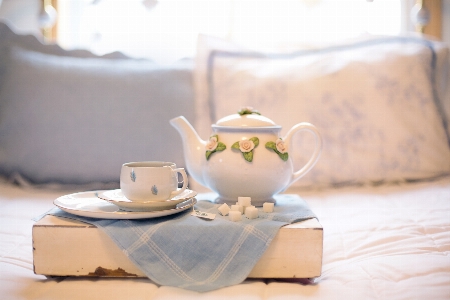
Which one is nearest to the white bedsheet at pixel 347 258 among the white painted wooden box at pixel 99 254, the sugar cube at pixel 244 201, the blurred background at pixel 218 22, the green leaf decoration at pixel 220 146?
the white painted wooden box at pixel 99 254

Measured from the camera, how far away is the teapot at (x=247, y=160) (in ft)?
2.65

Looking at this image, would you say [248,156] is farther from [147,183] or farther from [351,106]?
[351,106]

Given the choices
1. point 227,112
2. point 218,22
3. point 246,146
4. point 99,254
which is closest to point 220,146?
point 246,146

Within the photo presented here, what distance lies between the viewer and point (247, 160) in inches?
31.6

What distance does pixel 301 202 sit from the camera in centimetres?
84

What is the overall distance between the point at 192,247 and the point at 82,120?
0.72 m

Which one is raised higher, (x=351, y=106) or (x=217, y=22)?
(x=217, y=22)

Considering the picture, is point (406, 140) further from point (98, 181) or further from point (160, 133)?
point (98, 181)

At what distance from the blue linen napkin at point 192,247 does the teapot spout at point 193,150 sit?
0.20m

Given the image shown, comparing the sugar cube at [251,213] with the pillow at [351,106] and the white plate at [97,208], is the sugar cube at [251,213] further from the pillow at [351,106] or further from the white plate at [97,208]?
the pillow at [351,106]

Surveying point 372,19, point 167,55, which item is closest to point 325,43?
point 372,19

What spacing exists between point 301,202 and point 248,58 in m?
0.71

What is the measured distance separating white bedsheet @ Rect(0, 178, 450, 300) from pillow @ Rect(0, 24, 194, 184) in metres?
0.10

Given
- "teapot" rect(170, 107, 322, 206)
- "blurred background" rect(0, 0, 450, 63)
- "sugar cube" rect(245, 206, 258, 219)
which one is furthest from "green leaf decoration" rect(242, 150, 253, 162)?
"blurred background" rect(0, 0, 450, 63)
